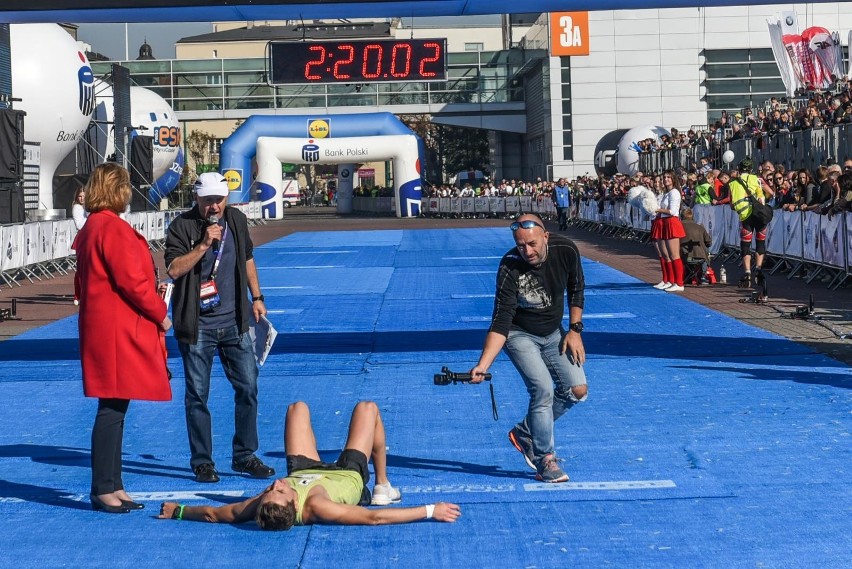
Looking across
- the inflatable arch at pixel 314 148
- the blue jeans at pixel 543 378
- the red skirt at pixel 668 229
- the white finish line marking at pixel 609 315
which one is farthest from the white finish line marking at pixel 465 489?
the inflatable arch at pixel 314 148

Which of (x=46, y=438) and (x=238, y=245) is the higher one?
(x=238, y=245)

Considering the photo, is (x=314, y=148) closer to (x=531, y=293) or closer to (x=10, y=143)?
(x=10, y=143)

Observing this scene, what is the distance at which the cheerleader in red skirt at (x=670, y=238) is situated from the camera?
19.3m

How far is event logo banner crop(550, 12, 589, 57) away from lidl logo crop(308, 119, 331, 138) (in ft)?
34.1

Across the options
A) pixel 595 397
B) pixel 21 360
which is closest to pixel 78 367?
pixel 21 360

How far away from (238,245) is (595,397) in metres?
3.61

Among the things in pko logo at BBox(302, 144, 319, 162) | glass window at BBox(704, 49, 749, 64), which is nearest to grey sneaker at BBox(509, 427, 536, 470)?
pko logo at BBox(302, 144, 319, 162)

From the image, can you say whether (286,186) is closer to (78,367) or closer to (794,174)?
(794,174)

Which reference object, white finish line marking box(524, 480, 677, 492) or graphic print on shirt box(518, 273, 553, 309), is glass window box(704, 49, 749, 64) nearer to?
graphic print on shirt box(518, 273, 553, 309)

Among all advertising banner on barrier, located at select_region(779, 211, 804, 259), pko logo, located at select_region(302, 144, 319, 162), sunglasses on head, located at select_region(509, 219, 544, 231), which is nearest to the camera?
sunglasses on head, located at select_region(509, 219, 544, 231)

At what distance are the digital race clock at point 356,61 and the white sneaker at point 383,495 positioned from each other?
3517cm

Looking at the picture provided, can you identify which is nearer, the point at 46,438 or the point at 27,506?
the point at 27,506

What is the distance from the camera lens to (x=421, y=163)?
57.5 meters

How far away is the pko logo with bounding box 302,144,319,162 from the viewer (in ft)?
184
